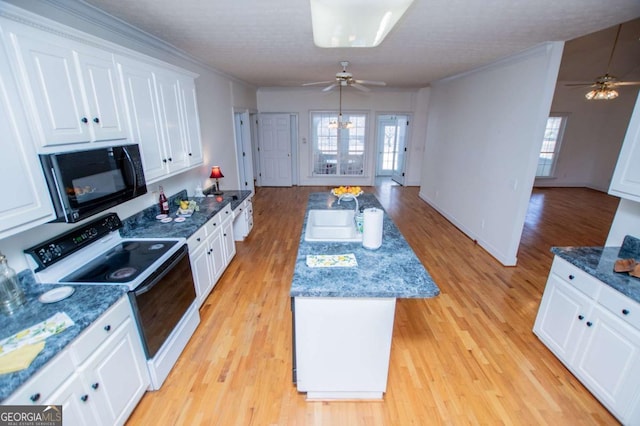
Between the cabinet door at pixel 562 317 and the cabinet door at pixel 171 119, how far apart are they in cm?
357

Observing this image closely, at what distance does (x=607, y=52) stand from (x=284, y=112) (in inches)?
275

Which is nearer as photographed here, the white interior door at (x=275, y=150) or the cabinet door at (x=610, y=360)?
the cabinet door at (x=610, y=360)

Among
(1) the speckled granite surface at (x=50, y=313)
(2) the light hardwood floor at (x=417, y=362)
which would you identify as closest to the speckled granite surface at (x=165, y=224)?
(1) the speckled granite surface at (x=50, y=313)

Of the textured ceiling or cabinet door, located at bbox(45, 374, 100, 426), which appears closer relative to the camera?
cabinet door, located at bbox(45, 374, 100, 426)

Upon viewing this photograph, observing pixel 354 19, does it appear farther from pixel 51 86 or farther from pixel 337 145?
pixel 337 145

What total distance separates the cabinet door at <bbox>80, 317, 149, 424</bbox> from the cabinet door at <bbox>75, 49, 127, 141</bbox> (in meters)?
1.30

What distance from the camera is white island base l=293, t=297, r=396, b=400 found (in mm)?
1681

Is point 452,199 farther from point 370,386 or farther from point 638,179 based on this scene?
point 370,386

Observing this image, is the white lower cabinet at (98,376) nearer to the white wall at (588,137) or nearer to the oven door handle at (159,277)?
the oven door handle at (159,277)

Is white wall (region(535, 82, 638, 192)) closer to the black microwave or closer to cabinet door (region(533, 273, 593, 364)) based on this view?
cabinet door (region(533, 273, 593, 364))

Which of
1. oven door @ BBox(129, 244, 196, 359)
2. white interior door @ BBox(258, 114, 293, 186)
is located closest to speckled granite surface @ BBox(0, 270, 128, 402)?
oven door @ BBox(129, 244, 196, 359)

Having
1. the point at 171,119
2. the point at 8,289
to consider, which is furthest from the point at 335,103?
the point at 8,289

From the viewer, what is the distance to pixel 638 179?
187 cm

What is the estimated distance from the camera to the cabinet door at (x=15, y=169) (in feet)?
4.18
